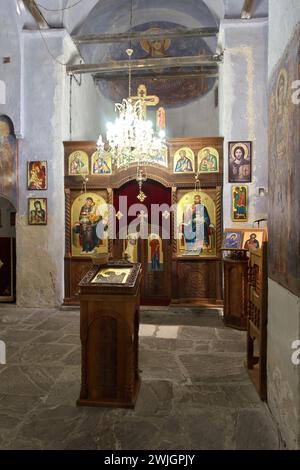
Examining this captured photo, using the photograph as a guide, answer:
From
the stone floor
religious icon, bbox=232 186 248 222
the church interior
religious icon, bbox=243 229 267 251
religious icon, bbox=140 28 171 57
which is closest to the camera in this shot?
the stone floor

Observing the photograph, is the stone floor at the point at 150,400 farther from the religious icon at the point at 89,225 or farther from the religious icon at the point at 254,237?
the religious icon at the point at 89,225

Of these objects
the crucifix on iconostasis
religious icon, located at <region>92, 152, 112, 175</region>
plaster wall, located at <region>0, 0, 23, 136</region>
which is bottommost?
religious icon, located at <region>92, 152, 112, 175</region>

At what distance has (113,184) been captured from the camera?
24.9ft

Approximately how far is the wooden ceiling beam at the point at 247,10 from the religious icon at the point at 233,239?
13.8 ft

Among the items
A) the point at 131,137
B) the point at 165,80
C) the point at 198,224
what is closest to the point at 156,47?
the point at 165,80

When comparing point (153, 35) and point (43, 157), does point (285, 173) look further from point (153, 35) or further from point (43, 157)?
point (153, 35)

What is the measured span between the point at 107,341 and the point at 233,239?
371 cm

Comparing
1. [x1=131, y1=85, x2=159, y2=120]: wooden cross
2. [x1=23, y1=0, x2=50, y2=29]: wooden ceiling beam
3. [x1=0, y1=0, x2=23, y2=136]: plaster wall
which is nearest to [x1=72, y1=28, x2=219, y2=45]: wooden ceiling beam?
[x1=23, y1=0, x2=50, y2=29]: wooden ceiling beam

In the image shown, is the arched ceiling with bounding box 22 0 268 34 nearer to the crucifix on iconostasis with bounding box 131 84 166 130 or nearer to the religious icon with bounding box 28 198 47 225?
the crucifix on iconostasis with bounding box 131 84 166 130

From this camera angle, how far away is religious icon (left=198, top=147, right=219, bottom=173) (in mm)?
7355

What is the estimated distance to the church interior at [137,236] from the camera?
3277 mm

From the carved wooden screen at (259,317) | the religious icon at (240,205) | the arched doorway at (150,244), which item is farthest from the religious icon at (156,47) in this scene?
the carved wooden screen at (259,317)

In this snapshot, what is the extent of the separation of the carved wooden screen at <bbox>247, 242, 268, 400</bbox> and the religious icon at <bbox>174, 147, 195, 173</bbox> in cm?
369

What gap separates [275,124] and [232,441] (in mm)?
2654
